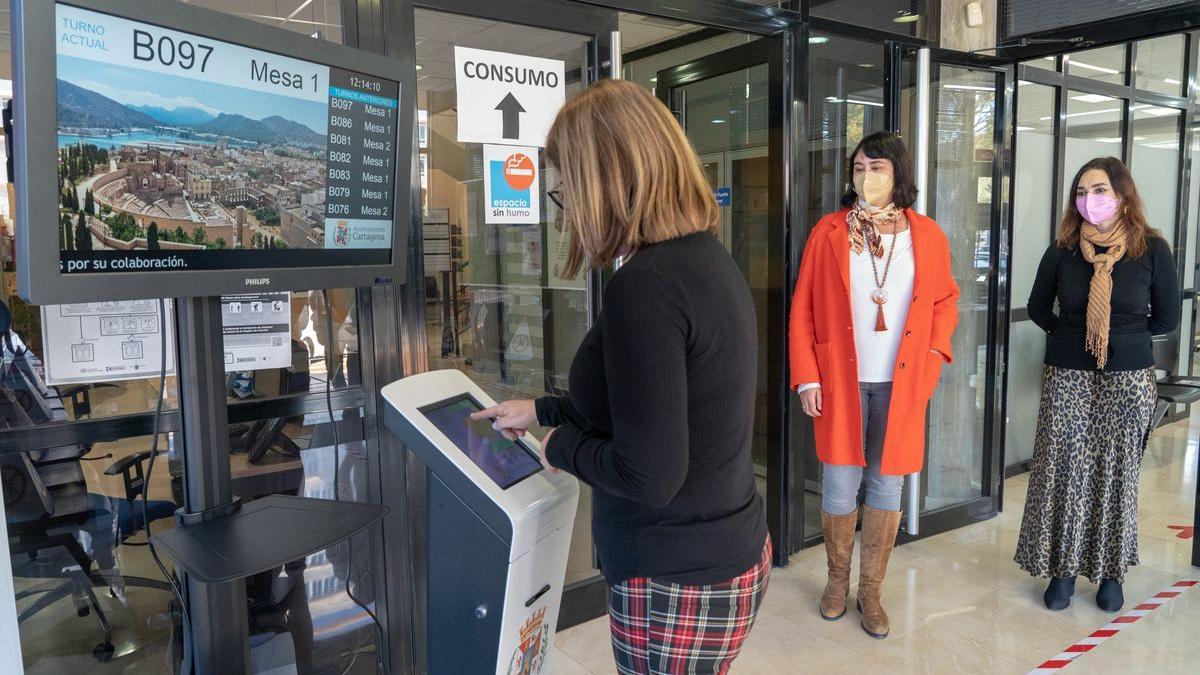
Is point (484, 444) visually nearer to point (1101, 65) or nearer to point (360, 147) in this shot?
point (360, 147)

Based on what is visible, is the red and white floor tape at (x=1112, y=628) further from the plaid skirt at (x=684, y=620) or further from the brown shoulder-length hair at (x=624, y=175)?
the brown shoulder-length hair at (x=624, y=175)

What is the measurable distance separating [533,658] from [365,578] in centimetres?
93

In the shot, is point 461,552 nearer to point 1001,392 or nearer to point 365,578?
point 365,578

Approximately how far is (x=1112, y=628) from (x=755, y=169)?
6.89ft

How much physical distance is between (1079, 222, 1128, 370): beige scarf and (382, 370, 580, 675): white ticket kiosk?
217 centimetres

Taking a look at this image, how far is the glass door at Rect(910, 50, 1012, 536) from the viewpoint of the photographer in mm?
3561

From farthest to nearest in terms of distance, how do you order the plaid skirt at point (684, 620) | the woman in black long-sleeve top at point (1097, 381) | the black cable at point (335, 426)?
the woman in black long-sleeve top at point (1097, 381) < the black cable at point (335, 426) < the plaid skirt at point (684, 620)

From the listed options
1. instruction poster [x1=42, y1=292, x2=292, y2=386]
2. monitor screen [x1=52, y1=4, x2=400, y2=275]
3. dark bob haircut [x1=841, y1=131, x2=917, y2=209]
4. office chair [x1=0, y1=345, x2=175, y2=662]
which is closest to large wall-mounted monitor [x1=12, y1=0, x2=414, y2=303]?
monitor screen [x1=52, y1=4, x2=400, y2=275]

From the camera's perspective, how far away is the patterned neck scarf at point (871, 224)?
2.75 metres

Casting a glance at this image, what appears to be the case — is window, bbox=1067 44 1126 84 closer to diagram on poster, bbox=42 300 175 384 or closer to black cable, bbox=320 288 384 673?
black cable, bbox=320 288 384 673

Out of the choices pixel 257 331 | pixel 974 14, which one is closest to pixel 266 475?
pixel 257 331

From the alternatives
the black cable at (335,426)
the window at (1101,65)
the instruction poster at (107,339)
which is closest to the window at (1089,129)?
the window at (1101,65)

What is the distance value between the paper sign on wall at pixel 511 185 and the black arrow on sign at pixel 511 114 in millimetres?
43

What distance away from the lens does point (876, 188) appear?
2771mm
